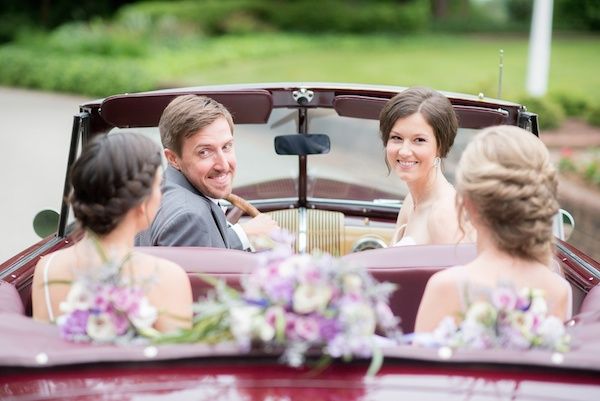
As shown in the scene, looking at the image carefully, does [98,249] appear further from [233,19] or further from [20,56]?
[233,19]

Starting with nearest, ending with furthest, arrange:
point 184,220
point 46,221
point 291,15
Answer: point 184,220
point 46,221
point 291,15

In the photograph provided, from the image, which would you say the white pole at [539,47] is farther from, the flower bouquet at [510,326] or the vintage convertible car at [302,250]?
the flower bouquet at [510,326]

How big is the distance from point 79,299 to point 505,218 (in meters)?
1.03

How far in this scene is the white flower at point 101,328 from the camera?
6.39 ft

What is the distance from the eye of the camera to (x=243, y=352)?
183cm

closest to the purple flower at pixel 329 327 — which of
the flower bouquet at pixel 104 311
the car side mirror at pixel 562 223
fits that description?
the flower bouquet at pixel 104 311

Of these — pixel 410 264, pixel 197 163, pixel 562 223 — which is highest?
pixel 197 163

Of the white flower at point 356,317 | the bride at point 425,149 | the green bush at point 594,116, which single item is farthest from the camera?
the green bush at point 594,116

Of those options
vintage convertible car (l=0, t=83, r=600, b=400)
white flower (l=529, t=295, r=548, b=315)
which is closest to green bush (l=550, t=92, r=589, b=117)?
vintage convertible car (l=0, t=83, r=600, b=400)

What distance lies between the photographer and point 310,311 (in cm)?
177

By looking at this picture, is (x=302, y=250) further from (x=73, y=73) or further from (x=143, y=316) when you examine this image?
(x=73, y=73)

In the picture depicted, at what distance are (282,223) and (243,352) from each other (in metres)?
2.55

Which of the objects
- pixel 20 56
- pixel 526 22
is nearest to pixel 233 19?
pixel 20 56

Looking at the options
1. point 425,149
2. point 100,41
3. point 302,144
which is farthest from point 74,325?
point 100,41
